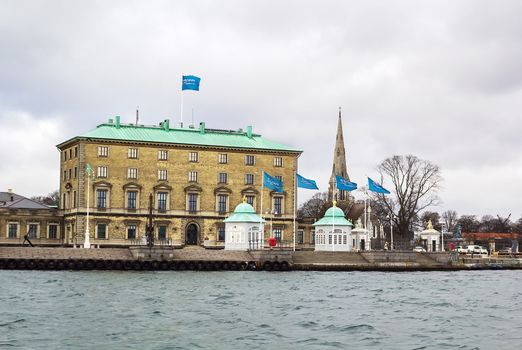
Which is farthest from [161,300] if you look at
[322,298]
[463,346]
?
[463,346]

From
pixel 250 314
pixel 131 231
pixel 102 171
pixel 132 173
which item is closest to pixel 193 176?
pixel 132 173

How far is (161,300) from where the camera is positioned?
51.1m

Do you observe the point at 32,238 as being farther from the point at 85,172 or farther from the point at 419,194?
the point at 419,194

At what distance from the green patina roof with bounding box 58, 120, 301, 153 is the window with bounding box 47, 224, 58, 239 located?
392 inches

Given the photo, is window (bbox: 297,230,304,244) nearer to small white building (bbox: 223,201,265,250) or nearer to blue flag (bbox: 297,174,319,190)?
small white building (bbox: 223,201,265,250)

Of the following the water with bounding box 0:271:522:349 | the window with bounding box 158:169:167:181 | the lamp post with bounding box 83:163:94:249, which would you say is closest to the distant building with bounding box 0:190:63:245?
the lamp post with bounding box 83:163:94:249

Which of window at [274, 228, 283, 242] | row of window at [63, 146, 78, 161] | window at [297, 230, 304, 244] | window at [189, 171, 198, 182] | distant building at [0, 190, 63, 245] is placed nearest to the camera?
distant building at [0, 190, 63, 245]

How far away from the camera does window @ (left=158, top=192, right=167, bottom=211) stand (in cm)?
11019

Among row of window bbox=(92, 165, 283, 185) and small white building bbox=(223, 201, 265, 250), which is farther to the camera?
row of window bbox=(92, 165, 283, 185)

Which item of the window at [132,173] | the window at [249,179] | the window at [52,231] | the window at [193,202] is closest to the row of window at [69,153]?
the window at [132,173]

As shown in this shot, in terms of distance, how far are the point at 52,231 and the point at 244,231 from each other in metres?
24.7

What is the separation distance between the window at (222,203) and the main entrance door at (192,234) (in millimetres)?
3631

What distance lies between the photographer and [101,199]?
107625mm

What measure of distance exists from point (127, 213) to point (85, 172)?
649cm
